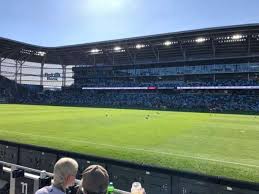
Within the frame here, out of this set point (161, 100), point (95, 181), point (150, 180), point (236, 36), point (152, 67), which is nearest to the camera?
point (95, 181)

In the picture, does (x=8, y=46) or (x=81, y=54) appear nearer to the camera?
(x=8, y=46)

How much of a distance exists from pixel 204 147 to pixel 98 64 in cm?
7684

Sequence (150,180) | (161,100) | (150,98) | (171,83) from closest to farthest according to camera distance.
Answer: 1. (150,180)
2. (161,100)
3. (150,98)
4. (171,83)

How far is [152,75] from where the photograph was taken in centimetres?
7969

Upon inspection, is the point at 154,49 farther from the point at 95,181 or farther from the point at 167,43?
the point at 95,181

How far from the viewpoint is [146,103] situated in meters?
71.5

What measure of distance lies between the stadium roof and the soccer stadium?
259 mm

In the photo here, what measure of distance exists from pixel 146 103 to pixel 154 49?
48.0 feet

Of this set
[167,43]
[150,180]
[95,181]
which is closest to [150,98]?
[167,43]

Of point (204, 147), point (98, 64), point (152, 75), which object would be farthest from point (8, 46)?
point (204, 147)

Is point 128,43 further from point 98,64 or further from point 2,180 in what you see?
point 2,180

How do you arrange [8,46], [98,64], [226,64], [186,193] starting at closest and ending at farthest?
[186,193] → [226,64] → [8,46] → [98,64]

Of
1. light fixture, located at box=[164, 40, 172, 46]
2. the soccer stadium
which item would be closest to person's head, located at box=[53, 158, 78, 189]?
the soccer stadium

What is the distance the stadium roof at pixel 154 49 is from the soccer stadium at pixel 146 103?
259 millimetres
